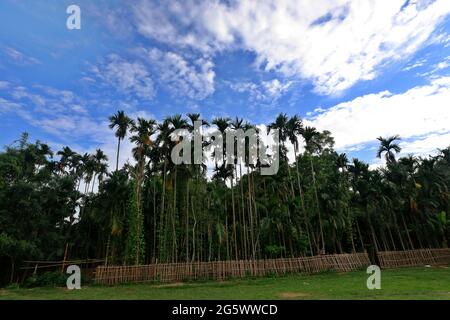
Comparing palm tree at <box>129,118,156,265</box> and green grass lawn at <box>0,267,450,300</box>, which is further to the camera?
palm tree at <box>129,118,156,265</box>

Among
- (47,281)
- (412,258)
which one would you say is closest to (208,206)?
(47,281)

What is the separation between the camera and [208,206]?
2738 centimetres

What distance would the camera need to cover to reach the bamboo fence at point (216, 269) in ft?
63.9

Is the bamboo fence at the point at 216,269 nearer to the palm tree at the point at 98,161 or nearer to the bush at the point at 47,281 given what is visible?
the bush at the point at 47,281

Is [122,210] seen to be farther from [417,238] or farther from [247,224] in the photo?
[417,238]

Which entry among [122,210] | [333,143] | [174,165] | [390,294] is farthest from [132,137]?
[333,143]

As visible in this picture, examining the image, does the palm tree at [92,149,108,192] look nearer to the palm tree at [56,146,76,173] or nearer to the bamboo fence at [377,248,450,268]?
the palm tree at [56,146,76,173]

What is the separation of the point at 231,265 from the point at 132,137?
13.6 metres

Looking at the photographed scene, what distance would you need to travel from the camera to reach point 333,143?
39438 mm

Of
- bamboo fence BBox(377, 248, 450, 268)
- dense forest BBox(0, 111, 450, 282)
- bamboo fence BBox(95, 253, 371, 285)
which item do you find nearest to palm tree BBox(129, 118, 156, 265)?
dense forest BBox(0, 111, 450, 282)

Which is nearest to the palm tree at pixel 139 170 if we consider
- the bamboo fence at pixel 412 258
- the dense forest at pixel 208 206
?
the dense forest at pixel 208 206

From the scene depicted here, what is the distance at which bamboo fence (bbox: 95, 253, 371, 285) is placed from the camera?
→ 19.5 m

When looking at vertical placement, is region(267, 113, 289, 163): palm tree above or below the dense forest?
above

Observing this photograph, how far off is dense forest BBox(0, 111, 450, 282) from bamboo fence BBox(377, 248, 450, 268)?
349 centimetres
